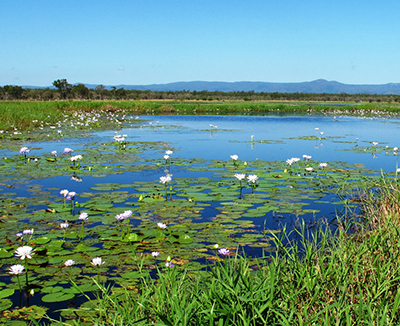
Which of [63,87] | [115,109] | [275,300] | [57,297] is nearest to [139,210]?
[57,297]

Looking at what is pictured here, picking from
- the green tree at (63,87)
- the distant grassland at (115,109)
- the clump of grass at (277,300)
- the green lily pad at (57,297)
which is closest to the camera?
the clump of grass at (277,300)

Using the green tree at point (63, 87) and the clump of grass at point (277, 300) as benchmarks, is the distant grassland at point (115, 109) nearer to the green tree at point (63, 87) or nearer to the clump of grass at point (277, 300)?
the clump of grass at point (277, 300)

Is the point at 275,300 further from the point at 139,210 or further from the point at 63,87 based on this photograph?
the point at 63,87

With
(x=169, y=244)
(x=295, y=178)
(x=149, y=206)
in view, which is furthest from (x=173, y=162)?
(x=169, y=244)

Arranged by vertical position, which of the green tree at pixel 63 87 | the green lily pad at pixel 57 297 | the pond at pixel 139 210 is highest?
the green tree at pixel 63 87

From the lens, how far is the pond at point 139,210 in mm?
4402

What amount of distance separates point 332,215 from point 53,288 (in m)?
4.97

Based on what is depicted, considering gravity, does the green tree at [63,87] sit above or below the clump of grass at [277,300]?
above

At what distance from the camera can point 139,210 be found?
6.62 metres

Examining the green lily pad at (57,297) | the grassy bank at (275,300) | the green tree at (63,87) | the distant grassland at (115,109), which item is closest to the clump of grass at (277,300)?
the grassy bank at (275,300)

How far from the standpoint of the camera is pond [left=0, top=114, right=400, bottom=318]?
4.40m

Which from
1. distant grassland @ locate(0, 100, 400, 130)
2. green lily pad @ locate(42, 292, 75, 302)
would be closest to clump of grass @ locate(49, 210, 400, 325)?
green lily pad @ locate(42, 292, 75, 302)

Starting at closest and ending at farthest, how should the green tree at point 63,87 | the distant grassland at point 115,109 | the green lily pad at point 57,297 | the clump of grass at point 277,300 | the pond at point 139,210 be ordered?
the clump of grass at point 277,300, the green lily pad at point 57,297, the pond at point 139,210, the distant grassland at point 115,109, the green tree at point 63,87

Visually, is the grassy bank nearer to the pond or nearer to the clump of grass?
the clump of grass
